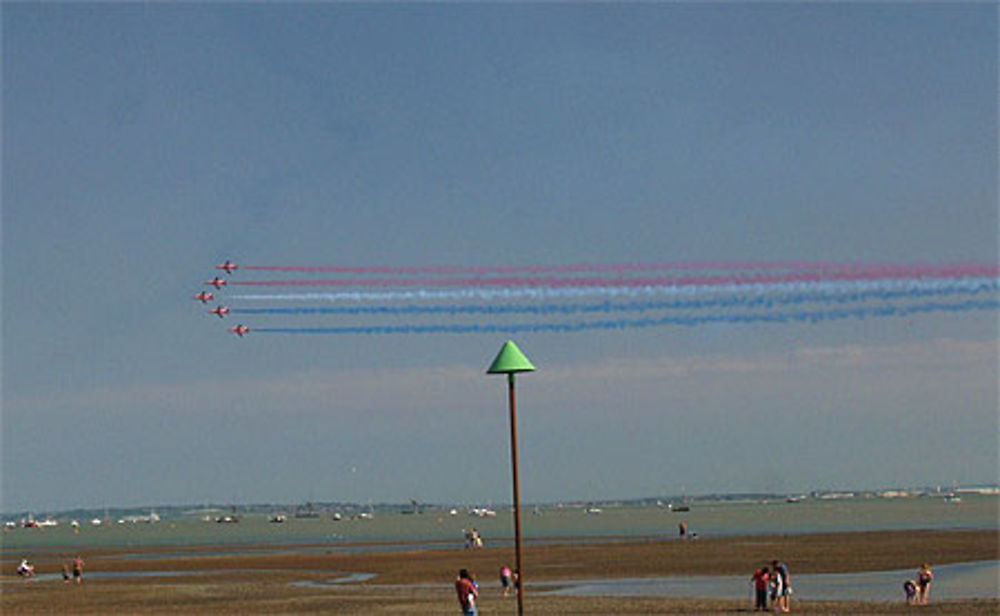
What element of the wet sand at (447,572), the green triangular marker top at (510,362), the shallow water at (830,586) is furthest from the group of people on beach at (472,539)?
the green triangular marker top at (510,362)

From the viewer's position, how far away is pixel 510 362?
3058cm

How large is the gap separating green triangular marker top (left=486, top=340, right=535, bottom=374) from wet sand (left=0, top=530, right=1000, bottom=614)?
77.7 ft

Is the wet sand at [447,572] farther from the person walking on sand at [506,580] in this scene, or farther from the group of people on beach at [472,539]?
the group of people on beach at [472,539]

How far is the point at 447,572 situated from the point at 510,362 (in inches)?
2215

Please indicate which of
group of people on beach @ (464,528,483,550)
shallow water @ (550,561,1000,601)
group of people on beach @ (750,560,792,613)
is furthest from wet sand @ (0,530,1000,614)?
shallow water @ (550,561,1000,601)

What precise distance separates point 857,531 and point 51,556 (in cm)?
8486

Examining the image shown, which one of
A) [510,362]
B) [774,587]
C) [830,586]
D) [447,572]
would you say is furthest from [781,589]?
[447,572]

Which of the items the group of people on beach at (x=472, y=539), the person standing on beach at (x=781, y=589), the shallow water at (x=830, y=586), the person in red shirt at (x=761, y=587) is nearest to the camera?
the person standing on beach at (x=781, y=589)

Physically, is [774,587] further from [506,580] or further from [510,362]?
[510,362]

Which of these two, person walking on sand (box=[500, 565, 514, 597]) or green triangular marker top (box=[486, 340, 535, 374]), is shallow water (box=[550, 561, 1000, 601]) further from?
green triangular marker top (box=[486, 340, 535, 374])

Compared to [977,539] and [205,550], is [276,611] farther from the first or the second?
[205,550]

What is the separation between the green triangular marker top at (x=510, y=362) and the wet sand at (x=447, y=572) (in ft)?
77.7

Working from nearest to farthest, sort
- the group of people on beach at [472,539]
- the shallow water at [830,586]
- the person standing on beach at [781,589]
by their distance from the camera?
the person standing on beach at [781,589] → the shallow water at [830,586] → the group of people on beach at [472,539]

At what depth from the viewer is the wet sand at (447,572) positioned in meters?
56.0
